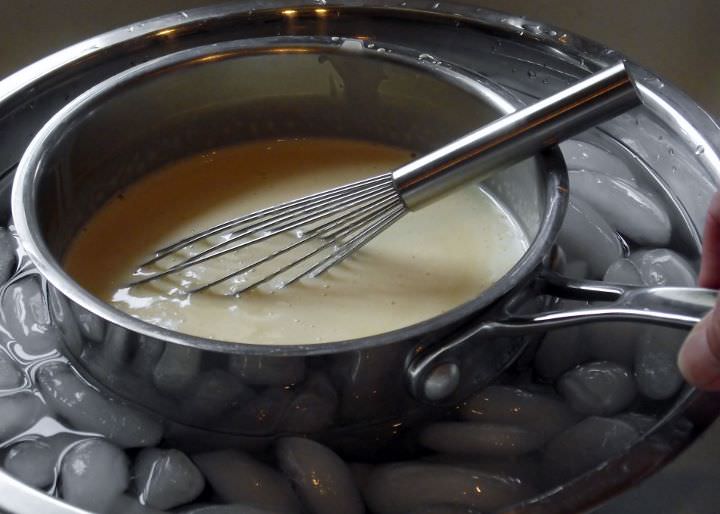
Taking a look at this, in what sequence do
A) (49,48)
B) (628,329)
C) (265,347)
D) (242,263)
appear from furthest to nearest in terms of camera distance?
(49,48) → (242,263) → (628,329) → (265,347)

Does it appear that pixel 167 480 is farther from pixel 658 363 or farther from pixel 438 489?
pixel 658 363

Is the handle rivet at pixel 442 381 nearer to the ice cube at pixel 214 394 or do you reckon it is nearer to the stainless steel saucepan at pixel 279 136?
the stainless steel saucepan at pixel 279 136

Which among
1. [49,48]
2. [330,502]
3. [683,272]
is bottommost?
[330,502]

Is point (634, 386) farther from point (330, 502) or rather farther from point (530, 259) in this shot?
point (330, 502)

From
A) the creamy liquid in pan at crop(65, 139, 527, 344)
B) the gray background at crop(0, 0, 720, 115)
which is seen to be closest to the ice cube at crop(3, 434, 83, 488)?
the creamy liquid in pan at crop(65, 139, 527, 344)

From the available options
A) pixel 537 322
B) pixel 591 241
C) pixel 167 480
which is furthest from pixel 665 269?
pixel 167 480

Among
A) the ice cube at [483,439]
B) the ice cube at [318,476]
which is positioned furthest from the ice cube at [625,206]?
the ice cube at [318,476]

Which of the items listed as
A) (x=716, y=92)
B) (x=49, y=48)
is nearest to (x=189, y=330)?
(x=49, y=48)
